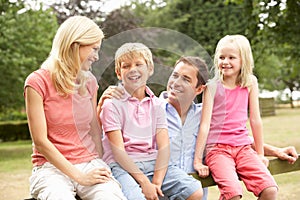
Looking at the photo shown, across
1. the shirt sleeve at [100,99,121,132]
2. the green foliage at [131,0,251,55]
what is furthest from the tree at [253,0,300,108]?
the green foliage at [131,0,251,55]

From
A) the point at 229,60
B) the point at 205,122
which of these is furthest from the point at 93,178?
the point at 229,60

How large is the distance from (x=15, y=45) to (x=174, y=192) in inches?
636

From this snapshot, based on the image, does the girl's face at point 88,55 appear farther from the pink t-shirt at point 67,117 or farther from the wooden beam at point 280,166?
the wooden beam at point 280,166

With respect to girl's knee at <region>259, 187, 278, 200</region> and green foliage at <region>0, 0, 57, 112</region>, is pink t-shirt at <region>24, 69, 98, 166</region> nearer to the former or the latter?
girl's knee at <region>259, 187, 278, 200</region>

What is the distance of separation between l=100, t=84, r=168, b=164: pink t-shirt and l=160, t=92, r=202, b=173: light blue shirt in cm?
21

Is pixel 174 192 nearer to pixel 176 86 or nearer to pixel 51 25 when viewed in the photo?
pixel 176 86

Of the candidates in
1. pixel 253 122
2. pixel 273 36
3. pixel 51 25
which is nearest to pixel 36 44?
pixel 51 25

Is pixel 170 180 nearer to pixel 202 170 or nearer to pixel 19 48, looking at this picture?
pixel 202 170

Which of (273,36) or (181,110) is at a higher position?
(181,110)

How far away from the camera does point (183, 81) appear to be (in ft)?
8.19

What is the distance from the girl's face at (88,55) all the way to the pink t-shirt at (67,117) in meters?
0.05

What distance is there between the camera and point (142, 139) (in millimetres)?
2354

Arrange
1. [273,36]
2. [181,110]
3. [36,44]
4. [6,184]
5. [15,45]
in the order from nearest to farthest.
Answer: [181,110] → [6,184] → [273,36] → [15,45] → [36,44]

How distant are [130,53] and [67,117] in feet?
1.31
